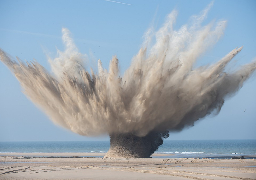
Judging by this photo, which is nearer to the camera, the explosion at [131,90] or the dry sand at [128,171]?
the dry sand at [128,171]

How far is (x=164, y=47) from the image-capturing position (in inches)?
1220

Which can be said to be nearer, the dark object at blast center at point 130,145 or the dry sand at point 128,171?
the dry sand at point 128,171

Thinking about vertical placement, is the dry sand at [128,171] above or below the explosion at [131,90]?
below

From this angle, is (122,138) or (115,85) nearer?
(115,85)

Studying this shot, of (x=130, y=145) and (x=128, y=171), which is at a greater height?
(x=130, y=145)

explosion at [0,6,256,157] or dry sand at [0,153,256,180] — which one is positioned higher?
explosion at [0,6,256,157]

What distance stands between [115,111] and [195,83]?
6.96 metres

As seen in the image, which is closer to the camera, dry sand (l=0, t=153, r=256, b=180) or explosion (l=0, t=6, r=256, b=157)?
dry sand (l=0, t=153, r=256, b=180)

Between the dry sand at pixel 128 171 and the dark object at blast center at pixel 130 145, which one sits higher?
the dark object at blast center at pixel 130 145

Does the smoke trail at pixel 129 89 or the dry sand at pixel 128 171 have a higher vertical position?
the smoke trail at pixel 129 89

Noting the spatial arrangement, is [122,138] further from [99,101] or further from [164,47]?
[164,47]

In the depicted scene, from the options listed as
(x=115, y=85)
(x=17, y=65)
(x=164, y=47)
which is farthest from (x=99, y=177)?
(x=17, y=65)

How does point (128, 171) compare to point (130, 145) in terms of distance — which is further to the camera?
point (130, 145)

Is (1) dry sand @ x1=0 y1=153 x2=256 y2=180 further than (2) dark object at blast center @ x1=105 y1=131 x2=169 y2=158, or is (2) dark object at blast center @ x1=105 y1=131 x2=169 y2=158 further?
(2) dark object at blast center @ x1=105 y1=131 x2=169 y2=158
